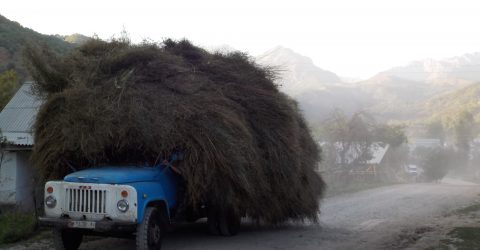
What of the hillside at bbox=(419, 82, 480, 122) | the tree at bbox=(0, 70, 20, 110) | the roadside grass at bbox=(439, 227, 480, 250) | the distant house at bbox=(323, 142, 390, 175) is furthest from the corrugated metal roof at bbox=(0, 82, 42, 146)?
the hillside at bbox=(419, 82, 480, 122)

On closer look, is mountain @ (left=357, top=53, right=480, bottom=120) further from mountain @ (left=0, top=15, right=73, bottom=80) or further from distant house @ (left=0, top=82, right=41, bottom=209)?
distant house @ (left=0, top=82, right=41, bottom=209)

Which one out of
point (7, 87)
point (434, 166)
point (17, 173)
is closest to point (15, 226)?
point (17, 173)

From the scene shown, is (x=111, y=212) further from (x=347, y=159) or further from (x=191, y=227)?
(x=347, y=159)

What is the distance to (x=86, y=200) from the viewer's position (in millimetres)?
9086

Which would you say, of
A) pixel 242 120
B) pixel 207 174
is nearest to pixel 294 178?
pixel 242 120

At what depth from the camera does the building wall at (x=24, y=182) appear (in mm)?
15945

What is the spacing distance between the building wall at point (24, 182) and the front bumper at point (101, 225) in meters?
7.29

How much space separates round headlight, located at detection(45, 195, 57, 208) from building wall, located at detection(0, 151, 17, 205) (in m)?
7.18

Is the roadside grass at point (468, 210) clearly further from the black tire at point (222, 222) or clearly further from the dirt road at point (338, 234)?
the black tire at point (222, 222)

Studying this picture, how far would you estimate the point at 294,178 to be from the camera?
1245 centimetres

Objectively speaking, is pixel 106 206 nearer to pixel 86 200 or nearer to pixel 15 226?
pixel 86 200

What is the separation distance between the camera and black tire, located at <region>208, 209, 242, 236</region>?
1205 cm

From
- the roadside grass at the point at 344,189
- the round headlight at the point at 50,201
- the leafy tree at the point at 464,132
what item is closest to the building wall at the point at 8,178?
the round headlight at the point at 50,201

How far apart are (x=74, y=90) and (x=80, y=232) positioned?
2.70 meters
